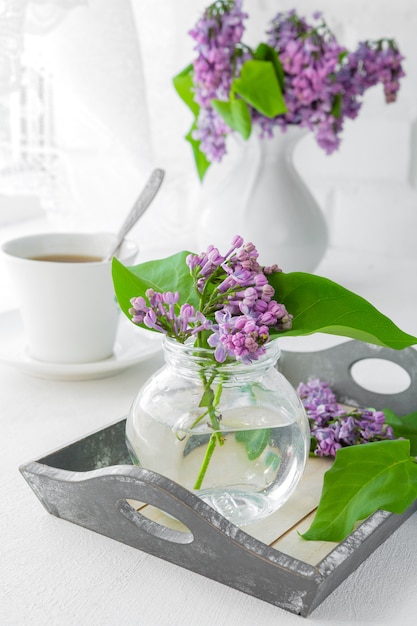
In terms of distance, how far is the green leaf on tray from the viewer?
2.12 ft

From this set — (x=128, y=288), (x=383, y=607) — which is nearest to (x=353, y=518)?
(x=383, y=607)

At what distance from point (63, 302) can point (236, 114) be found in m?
0.36

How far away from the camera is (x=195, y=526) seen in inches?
18.7

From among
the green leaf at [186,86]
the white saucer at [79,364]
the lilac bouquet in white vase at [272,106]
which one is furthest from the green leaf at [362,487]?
the green leaf at [186,86]

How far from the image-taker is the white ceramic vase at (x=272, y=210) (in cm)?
111

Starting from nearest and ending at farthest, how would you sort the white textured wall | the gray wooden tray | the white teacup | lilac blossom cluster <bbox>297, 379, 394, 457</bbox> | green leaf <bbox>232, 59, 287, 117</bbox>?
the gray wooden tray, lilac blossom cluster <bbox>297, 379, 394, 457</bbox>, the white teacup, green leaf <bbox>232, 59, 287, 117</bbox>, the white textured wall

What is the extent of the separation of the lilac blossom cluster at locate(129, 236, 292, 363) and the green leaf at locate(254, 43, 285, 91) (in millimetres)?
554

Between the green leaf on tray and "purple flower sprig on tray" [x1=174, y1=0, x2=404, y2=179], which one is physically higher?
"purple flower sprig on tray" [x1=174, y1=0, x2=404, y2=179]

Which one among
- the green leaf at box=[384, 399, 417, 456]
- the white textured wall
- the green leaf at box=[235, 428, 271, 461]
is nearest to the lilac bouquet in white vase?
the white textured wall

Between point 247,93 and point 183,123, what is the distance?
0.37m

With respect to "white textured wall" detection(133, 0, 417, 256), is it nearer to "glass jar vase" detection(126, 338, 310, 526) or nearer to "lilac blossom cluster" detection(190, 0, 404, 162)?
"lilac blossom cluster" detection(190, 0, 404, 162)

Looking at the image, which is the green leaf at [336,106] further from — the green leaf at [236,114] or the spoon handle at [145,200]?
the spoon handle at [145,200]

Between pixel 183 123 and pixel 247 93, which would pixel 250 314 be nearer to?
pixel 247 93

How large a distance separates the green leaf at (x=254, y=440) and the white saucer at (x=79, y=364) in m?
0.30
